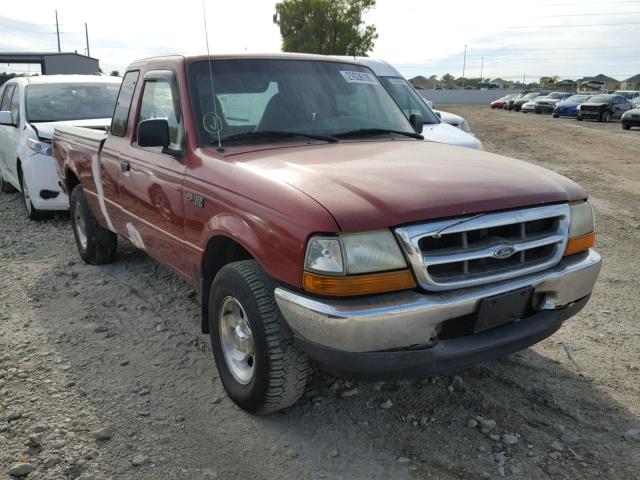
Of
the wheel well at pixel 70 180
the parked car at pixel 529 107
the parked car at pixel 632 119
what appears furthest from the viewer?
the parked car at pixel 529 107

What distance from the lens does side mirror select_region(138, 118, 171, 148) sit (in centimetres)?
340

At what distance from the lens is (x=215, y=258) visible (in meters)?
3.29

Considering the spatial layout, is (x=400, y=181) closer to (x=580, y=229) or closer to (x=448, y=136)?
(x=580, y=229)

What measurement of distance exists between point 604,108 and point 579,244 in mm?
29738

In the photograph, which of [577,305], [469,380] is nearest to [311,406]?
[469,380]

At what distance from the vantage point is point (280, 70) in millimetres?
3809

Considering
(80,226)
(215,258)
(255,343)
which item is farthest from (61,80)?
(255,343)

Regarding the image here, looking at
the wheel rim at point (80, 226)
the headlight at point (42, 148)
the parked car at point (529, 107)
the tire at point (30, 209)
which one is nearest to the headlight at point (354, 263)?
the wheel rim at point (80, 226)

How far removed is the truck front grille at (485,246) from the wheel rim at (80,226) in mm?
4038

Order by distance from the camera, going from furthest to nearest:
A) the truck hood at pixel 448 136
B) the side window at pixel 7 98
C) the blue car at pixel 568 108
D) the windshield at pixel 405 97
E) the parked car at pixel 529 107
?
the parked car at pixel 529 107, the blue car at pixel 568 108, the windshield at pixel 405 97, the side window at pixel 7 98, the truck hood at pixel 448 136

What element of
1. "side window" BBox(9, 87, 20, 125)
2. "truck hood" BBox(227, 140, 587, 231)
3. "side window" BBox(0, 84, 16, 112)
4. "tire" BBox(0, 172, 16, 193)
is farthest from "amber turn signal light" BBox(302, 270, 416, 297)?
"tire" BBox(0, 172, 16, 193)

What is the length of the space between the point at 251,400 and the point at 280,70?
2.14 m

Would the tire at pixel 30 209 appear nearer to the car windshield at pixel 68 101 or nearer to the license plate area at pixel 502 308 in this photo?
the car windshield at pixel 68 101

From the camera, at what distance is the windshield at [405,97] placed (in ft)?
28.4
